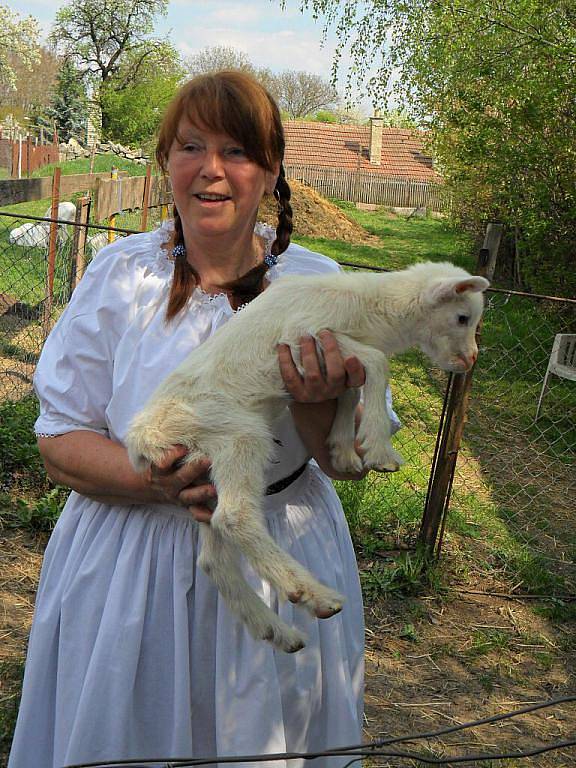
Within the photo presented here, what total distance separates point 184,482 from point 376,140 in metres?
43.7

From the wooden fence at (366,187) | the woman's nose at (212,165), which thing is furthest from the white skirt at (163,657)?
the wooden fence at (366,187)

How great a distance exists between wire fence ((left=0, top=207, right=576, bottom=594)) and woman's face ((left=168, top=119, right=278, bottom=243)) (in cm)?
283

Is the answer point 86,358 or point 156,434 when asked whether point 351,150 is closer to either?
point 86,358

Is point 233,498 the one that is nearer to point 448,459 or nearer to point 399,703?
point 399,703

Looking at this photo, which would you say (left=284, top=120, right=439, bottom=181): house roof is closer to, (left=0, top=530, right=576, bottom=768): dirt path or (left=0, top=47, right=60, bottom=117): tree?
(left=0, top=47, right=60, bottom=117): tree

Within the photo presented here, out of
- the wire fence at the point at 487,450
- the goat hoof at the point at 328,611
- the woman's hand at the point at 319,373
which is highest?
the woman's hand at the point at 319,373

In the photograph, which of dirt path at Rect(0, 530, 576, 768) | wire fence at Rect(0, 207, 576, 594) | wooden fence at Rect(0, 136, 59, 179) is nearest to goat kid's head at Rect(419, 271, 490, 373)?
dirt path at Rect(0, 530, 576, 768)

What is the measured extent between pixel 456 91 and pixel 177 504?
507 inches

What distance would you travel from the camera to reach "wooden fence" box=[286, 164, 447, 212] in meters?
38.5

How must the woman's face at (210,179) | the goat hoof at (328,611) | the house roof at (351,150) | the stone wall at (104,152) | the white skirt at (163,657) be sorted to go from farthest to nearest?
the house roof at (351,150) < the stone wall at (104,152) < the woman's face at (210,179) < the white skirt at (163,657) < the goat hoof at (328,611)

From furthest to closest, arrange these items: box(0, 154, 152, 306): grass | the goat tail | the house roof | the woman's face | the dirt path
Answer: the house roof
box(0, 154, 152, 306): grass
the dirt path
the woman's face
the goat tail

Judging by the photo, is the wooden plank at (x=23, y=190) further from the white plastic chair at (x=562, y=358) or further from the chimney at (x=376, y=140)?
the chimney at (x=376, y=140)

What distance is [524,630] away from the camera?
5586 mm

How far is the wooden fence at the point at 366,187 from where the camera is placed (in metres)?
38.5
